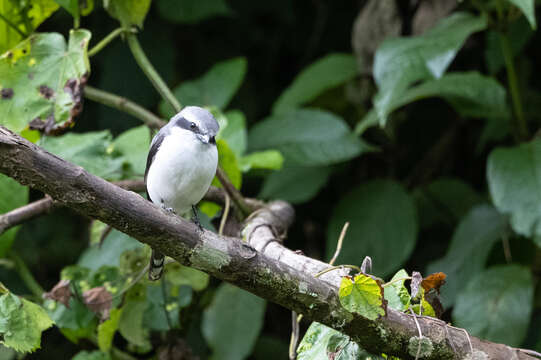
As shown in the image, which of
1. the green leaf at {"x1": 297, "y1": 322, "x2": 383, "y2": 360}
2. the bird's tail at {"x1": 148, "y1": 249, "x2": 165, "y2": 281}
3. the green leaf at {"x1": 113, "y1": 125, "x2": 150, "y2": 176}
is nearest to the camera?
the green leaf at {"x1": 297, "y1": 322, "x2": 383, "y2": 360}

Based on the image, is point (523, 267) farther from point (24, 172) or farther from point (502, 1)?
point (24, 172)

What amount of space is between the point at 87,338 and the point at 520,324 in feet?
7.12

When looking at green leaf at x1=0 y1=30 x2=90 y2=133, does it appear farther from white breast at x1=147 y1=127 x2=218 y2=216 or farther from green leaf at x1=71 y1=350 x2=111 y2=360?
green leaf at x1=71 y1=350 x2=111 y2=360

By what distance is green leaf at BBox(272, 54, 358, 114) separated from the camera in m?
3.83

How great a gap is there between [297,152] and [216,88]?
2.60 ft

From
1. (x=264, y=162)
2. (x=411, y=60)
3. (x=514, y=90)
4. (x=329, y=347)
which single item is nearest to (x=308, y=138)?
(x=264, y=162)

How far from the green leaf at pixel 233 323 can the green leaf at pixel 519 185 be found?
60.2 inches

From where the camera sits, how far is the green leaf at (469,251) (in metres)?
3.23

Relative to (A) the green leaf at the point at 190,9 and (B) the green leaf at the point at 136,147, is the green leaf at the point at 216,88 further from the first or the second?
(B) the green leaf at the point at 136,147

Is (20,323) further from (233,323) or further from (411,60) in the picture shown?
(411,60)

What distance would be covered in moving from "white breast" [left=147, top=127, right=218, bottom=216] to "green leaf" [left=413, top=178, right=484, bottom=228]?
6.57 feet

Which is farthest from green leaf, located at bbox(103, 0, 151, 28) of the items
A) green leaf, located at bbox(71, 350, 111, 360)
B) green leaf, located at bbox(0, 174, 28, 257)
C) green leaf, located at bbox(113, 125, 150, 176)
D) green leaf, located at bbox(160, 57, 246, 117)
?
green leaf, located at bbox(71, 350, 111, 360)

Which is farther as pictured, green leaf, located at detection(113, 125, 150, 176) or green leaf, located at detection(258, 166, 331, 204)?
green leaf, located at detection(258, 166, 331, 204)

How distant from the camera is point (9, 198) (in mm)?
2734
